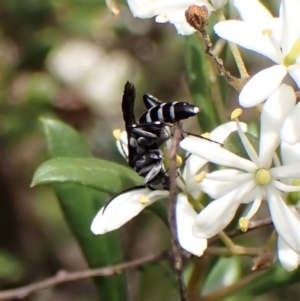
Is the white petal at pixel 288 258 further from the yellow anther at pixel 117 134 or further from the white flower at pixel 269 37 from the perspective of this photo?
the yellow anther at pixel 117 134

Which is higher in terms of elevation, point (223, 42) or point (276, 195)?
point (223, 42)

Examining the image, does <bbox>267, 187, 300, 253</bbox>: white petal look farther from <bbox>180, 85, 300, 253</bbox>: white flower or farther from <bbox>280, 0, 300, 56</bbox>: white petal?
<bbox>280, 0, 300, 56</bbox>: white petal

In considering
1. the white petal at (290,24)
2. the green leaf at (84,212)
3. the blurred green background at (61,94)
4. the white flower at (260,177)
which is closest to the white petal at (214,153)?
the white flower at (260,177)

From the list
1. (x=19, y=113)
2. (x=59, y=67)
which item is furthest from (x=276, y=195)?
(x=59, y=67)

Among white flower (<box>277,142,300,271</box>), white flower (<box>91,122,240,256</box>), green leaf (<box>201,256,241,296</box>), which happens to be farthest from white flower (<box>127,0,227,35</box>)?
green leaf (<box>201,256,241,296</box>)

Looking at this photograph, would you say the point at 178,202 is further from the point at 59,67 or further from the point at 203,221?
the point at 59,67

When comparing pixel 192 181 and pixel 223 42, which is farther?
pixel 223 42

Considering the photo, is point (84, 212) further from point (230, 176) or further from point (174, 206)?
point (174, 206)
